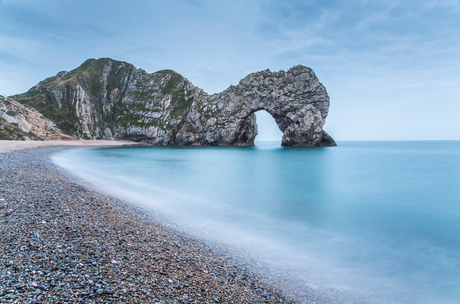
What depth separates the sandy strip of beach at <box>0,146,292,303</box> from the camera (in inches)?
137

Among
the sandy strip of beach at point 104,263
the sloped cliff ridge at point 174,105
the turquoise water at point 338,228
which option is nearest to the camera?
the sandy strip of beach at point 104,263

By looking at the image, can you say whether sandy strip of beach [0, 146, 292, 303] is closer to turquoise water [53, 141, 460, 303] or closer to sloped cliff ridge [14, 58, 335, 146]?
turquoise water [53, 141, 460, 303]

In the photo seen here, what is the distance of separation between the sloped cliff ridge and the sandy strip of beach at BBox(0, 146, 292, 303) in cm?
6667

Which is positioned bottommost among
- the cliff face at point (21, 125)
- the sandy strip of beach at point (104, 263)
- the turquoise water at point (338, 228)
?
the turquoise water at point (338, 228)

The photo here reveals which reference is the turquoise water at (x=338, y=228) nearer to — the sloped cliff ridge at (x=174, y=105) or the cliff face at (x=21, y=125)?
the sloped cliff ridge at (x=174, y=105)

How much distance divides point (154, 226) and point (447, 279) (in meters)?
8.82

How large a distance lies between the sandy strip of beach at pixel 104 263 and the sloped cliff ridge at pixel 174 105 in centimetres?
6667

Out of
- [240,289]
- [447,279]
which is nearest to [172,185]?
[240,289]

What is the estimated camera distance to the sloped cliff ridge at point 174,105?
227 ft

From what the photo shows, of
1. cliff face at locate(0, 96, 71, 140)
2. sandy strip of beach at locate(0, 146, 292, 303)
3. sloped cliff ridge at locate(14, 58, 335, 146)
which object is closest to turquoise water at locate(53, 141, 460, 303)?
sandy strip of beach at locate(0, 146, 292, 303)

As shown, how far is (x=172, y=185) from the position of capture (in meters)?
18.0

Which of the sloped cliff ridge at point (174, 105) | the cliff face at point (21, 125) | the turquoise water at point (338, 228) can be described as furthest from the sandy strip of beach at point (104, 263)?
the sloped cliff ridge at point (174, 105)

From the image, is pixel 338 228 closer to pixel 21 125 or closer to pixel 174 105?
pixel 21 125

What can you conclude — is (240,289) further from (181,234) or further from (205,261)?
(181,234)
